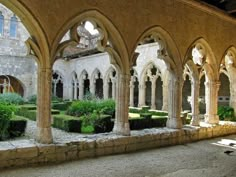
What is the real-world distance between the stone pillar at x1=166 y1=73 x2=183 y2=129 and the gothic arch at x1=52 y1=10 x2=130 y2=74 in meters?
1.38

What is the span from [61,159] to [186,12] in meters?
4.03

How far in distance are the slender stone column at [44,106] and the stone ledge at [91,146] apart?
16 centimetres

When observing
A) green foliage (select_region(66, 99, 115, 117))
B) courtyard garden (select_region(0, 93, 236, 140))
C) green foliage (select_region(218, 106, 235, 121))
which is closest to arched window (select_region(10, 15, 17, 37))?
courtyard garden (select_region(0, 93, 236, 140))

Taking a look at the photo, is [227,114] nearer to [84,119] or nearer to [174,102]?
[174,102]

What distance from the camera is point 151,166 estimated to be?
3857mm

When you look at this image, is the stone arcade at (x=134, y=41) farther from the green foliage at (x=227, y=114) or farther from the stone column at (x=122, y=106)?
the green foliage at (x=227, y=114)

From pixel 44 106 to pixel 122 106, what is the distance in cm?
144

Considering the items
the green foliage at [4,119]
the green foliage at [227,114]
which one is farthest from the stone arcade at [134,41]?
the green foliage at [4,119]

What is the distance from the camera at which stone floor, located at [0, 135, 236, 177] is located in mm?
Result: 3455

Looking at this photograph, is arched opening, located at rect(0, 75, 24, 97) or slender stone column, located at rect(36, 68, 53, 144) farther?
arched opening, located at rect(0, 75, 24, 97)

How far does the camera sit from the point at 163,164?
13.0 feet

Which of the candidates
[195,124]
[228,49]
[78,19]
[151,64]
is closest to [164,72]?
[151,64]

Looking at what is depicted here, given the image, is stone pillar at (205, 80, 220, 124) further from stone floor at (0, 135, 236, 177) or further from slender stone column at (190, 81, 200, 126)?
stone floor at (0, 135, 236, 177)

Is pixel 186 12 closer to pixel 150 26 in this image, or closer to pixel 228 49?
pixel 150 26
